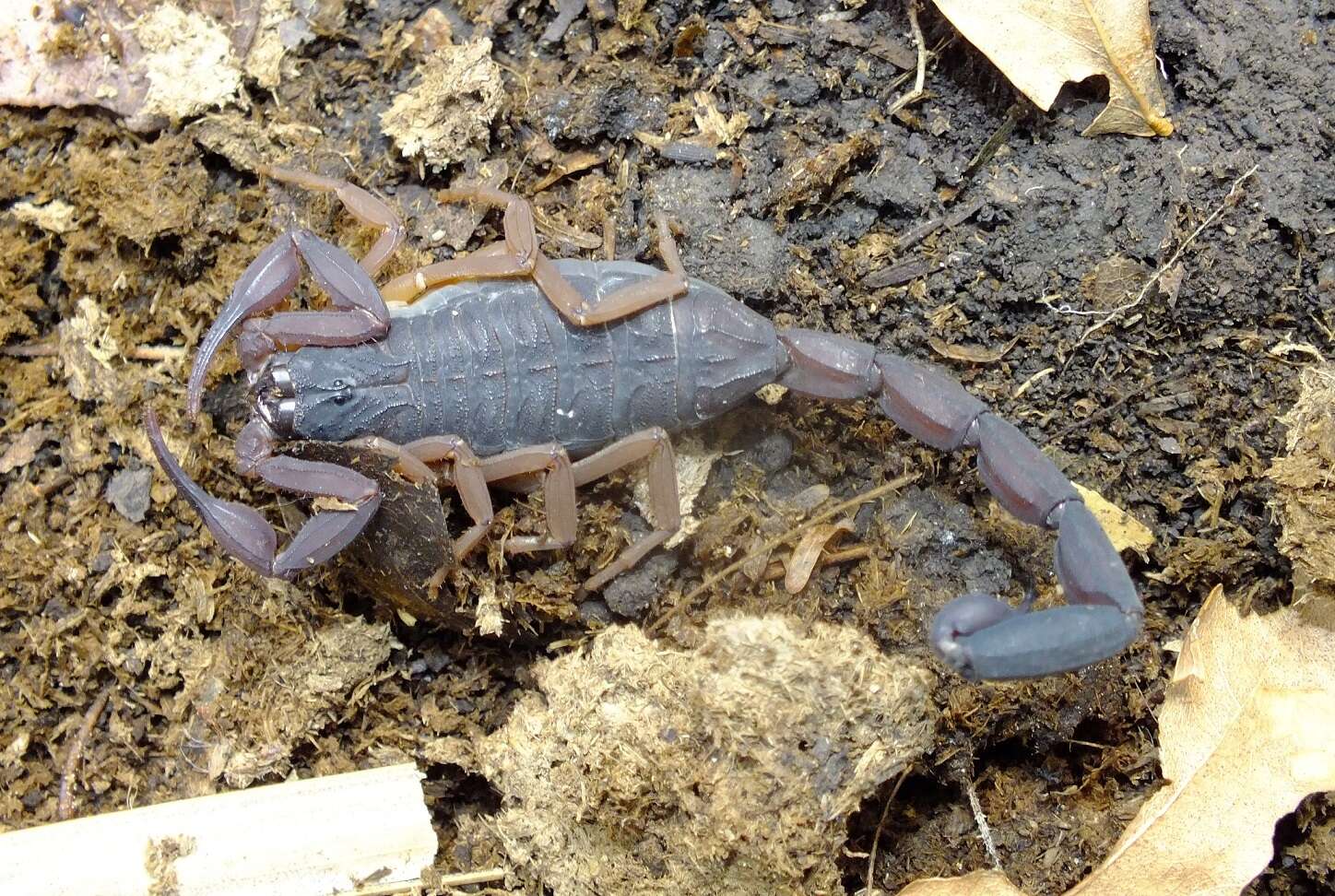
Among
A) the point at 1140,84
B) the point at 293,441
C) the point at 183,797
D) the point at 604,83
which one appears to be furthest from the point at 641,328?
the point at 183,797

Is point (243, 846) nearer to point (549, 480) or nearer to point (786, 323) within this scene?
point (549, 480)

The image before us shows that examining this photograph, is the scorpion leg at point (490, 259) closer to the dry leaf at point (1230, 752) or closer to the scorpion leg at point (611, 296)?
the scorpion leg at point (611, 296)

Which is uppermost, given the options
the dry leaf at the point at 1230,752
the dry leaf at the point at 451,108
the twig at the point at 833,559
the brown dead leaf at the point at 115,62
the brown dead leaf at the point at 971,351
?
the brown dead leaf at the point at 115,62

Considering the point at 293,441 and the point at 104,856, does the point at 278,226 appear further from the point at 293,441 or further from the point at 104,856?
the point at 104,856

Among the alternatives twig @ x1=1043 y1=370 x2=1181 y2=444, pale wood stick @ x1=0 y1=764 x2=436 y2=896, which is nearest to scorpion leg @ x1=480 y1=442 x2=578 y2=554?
pale wood stick @ x1=0 y1=764 x2=436 y2=896

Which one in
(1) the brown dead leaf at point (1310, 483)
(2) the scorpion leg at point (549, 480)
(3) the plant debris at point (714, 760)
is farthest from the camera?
(2) the scorpion leg at point (549, 480)

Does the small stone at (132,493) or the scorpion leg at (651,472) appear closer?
the scorpion leg at (651,472)

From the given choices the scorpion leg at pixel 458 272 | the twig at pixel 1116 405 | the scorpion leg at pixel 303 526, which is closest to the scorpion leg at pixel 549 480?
the scorpion leg at pixel 303 526

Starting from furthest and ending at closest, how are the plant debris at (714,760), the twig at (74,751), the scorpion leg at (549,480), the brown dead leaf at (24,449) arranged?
1. the brown dead leaf at (24,449)
2. the twig at (74,751)
3. the scorpion leg at (549,480)
4. the plant debris at (714,760)
